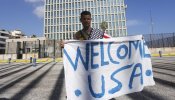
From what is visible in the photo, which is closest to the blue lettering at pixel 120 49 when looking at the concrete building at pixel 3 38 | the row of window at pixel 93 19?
the row of window at pixel 93 19

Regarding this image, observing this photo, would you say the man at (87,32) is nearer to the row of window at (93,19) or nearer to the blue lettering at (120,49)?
the blue lettering at (120,49)

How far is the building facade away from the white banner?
341 ft

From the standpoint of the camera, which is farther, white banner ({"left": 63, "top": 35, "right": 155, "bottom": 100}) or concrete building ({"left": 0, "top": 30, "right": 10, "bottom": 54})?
concrete building ({"left": 0, "top": 30, "right": 10, "bottom": 54})

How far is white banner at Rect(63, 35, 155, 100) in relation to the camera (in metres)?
2.79

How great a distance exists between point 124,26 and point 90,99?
106021 millimetres

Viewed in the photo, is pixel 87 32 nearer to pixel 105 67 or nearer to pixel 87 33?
pixel 87 33

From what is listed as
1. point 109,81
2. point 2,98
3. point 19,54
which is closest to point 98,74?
point 109,81

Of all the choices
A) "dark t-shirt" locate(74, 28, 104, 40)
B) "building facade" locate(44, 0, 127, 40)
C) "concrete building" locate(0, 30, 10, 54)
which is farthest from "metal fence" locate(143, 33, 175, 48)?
"concrete building" locate(0, 30, 10, 54)

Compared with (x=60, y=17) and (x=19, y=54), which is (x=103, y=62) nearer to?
(x=19, y=54)

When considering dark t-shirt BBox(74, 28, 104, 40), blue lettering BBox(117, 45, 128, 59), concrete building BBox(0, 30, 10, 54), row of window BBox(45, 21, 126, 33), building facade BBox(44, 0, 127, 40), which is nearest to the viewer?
blue lettering BBox(117, 45, 128, 59)

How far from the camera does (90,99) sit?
2779 mm

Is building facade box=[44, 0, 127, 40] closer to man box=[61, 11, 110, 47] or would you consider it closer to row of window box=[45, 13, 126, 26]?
row of window box=[45, 13, 126, 26]

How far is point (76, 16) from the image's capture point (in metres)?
112

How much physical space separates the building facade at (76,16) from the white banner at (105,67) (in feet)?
341
